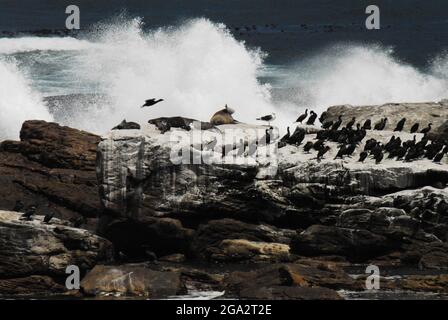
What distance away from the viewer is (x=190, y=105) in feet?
149

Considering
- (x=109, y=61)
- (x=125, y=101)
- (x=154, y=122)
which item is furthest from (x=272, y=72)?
(x=154, y=122)

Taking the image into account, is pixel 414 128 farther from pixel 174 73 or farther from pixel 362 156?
pixel 174 73

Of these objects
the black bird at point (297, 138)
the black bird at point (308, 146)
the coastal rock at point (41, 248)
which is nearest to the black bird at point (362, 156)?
the black bird at point (308, 146)

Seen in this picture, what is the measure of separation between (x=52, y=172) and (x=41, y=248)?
6.08 metres

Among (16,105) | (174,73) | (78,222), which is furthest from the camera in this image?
(174,73)

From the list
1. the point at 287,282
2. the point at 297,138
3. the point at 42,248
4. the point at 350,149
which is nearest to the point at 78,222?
the point at 42,248

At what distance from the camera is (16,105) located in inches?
1902

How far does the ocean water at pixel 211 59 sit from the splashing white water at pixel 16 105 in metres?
0.07

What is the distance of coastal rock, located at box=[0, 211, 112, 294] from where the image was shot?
2870 cm

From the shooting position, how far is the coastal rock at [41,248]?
28.7m

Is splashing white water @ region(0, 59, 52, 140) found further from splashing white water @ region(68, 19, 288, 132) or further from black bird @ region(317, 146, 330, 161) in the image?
black bird @ region(317, 146, 330, 161)

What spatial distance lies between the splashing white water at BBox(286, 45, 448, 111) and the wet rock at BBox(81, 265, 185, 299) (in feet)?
69.7

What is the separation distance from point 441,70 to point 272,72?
730cm

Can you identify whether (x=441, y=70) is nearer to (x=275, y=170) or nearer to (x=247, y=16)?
(x=247, y=16)
